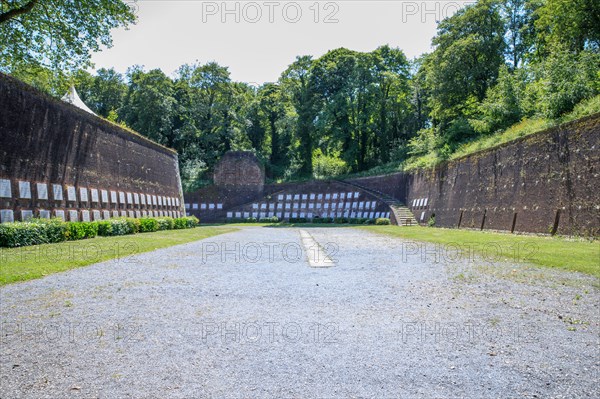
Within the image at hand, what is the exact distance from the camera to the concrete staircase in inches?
1242

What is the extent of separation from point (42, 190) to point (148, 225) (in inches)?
244

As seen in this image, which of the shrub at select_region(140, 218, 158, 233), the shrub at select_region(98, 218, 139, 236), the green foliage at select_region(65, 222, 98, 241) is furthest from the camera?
the shrub at select_region(140, 218, 158, 233)

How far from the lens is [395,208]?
34.6 metres

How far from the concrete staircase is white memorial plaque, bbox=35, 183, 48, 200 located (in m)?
23.6

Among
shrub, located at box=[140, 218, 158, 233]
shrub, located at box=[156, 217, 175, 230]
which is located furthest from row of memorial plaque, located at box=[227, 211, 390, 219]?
shrub, located at box=[140, 218, 158, 233]

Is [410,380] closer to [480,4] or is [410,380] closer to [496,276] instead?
[496,276]

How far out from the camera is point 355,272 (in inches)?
331

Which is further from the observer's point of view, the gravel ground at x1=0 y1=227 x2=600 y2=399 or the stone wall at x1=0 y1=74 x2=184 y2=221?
the stone wall at x1=0 y1=74 x2=184 y2=221

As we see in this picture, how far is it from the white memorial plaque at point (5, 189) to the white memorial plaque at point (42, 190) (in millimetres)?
1712

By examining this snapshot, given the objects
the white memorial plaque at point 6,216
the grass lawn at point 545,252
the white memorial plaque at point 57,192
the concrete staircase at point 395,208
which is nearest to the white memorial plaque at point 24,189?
the white memorial plaque at point 6,216

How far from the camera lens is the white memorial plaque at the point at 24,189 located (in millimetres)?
15883

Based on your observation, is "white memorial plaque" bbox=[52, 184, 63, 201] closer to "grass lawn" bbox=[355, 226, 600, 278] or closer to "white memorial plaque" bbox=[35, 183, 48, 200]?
"white memorial plaque" bbox=[35, 183, 48, 200]

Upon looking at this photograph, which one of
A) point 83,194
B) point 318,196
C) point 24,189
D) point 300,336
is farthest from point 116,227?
point 318,196

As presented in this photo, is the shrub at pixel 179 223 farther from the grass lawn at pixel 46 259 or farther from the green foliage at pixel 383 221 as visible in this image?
the green foliage at pixel 383 221
